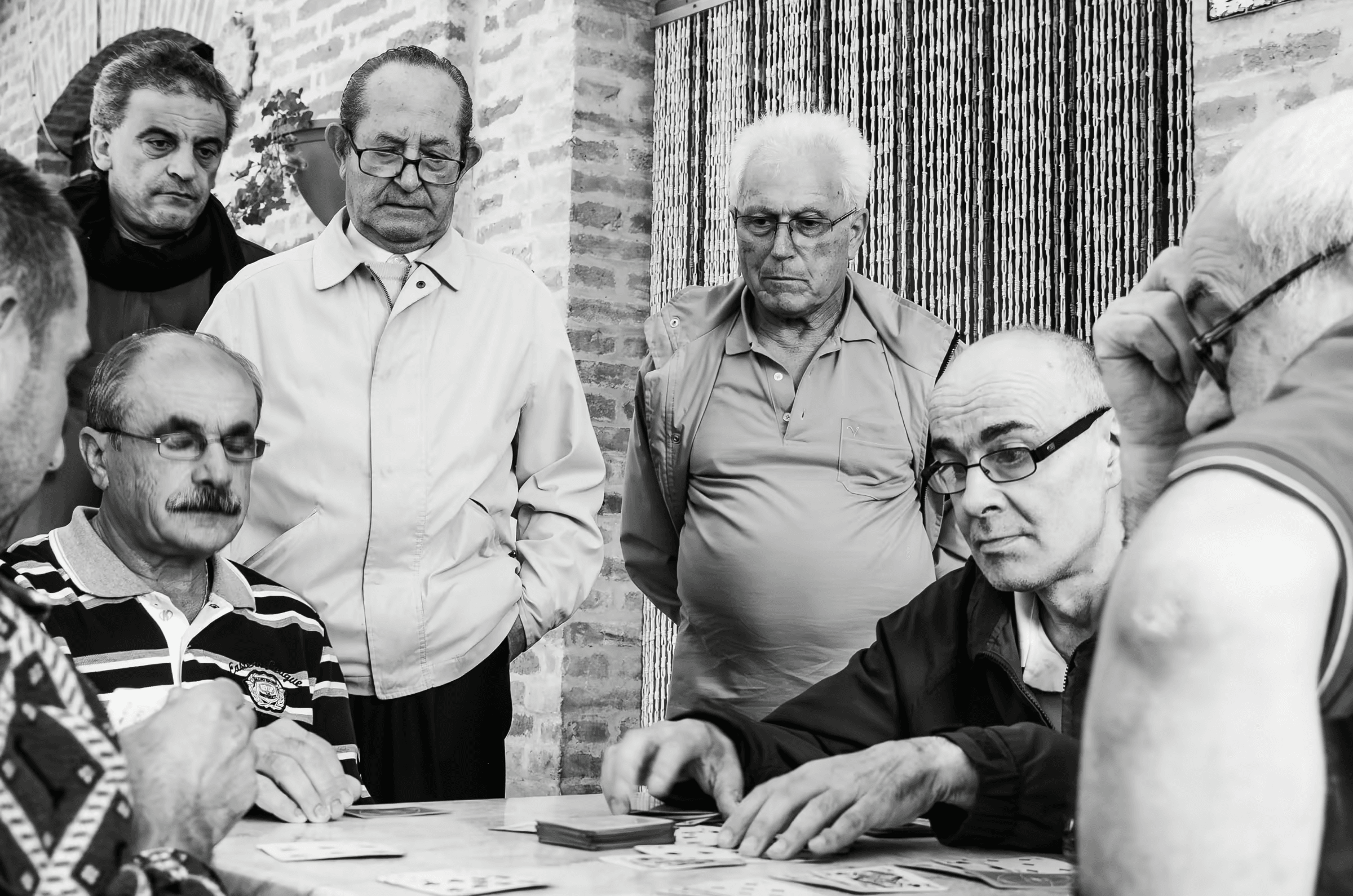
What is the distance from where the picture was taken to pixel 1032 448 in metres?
2.38

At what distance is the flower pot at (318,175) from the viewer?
4621mm

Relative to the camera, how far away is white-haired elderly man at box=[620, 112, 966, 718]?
319 centimetres

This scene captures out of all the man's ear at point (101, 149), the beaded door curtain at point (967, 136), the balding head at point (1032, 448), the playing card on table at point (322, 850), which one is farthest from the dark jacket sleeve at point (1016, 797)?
the man's ear at point (101, 149)

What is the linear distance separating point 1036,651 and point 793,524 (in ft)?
3.34

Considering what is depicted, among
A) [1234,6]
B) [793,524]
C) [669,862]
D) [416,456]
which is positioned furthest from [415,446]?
[1234,6]

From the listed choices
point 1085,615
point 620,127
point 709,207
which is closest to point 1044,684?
point 1085,615

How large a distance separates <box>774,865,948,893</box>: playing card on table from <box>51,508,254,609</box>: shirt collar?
126 cm

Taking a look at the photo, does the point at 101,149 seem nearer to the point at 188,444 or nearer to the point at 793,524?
the point at 188,444

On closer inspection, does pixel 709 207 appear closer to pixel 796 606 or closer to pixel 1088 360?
pixel 796 606

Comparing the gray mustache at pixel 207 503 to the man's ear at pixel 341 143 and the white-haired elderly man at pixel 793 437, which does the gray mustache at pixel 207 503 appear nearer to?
the man's ear at pixel 341 143

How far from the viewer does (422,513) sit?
9.63 ft

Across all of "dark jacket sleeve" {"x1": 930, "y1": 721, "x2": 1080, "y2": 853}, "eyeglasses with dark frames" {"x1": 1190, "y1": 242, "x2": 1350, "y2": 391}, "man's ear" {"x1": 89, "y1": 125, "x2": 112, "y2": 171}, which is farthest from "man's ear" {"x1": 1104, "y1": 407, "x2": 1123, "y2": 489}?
"man's ear" {"x1": 89, "y1": 125, "x2": 112, "y2": 171}

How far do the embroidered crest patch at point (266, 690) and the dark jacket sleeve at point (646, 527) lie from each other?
126 centimetres

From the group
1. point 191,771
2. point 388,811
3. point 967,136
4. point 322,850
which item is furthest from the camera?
point 967,136
